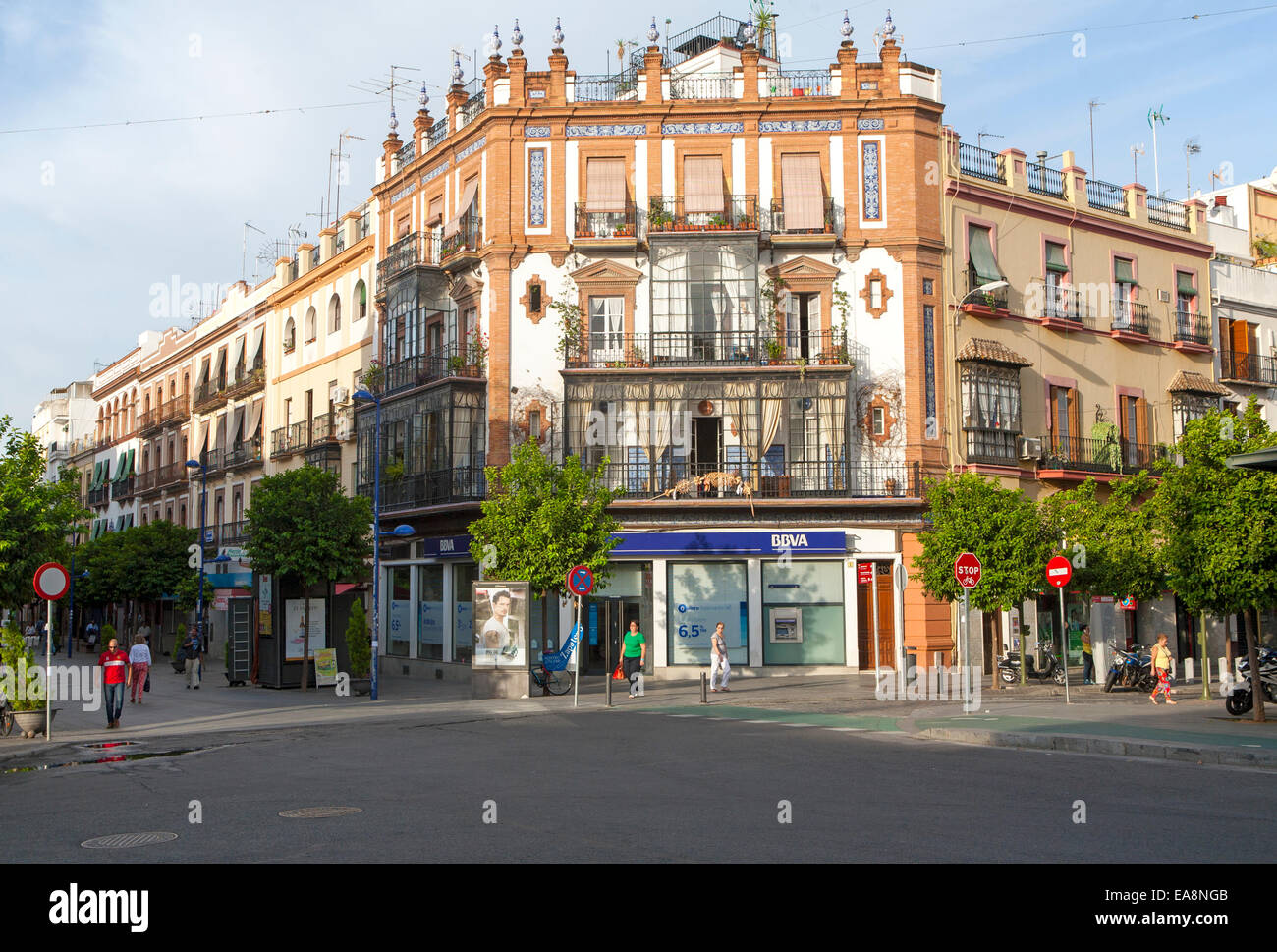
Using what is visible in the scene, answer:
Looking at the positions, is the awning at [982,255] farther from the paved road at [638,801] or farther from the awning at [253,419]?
the awning at [253,419]

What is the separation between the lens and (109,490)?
68.4 meters

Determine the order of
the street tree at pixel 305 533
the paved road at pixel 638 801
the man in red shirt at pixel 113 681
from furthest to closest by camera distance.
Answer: the street tree at pixel 305 533, the man in red shirt at pixel 113 681, the paved road at pixel 638 801

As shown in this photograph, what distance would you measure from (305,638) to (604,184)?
1501cm

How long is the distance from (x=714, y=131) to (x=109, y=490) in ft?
163

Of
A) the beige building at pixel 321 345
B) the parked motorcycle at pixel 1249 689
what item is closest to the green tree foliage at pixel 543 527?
the parked motorcycle at pixel 1249 689

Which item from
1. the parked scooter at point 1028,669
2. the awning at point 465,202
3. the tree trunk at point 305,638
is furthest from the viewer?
the awning at point 465,202

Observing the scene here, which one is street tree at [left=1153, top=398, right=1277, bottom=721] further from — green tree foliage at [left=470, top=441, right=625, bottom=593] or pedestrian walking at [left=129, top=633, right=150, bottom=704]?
pedestrian walking at [left=129, top=633, right=150, bottom=704]

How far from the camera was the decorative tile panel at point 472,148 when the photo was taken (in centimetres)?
3403

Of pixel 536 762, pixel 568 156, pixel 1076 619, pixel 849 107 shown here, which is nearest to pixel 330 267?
pixel 568 156

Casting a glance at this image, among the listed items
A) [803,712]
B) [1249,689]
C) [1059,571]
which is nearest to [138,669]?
[803,712]

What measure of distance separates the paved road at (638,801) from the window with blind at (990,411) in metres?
16.8
